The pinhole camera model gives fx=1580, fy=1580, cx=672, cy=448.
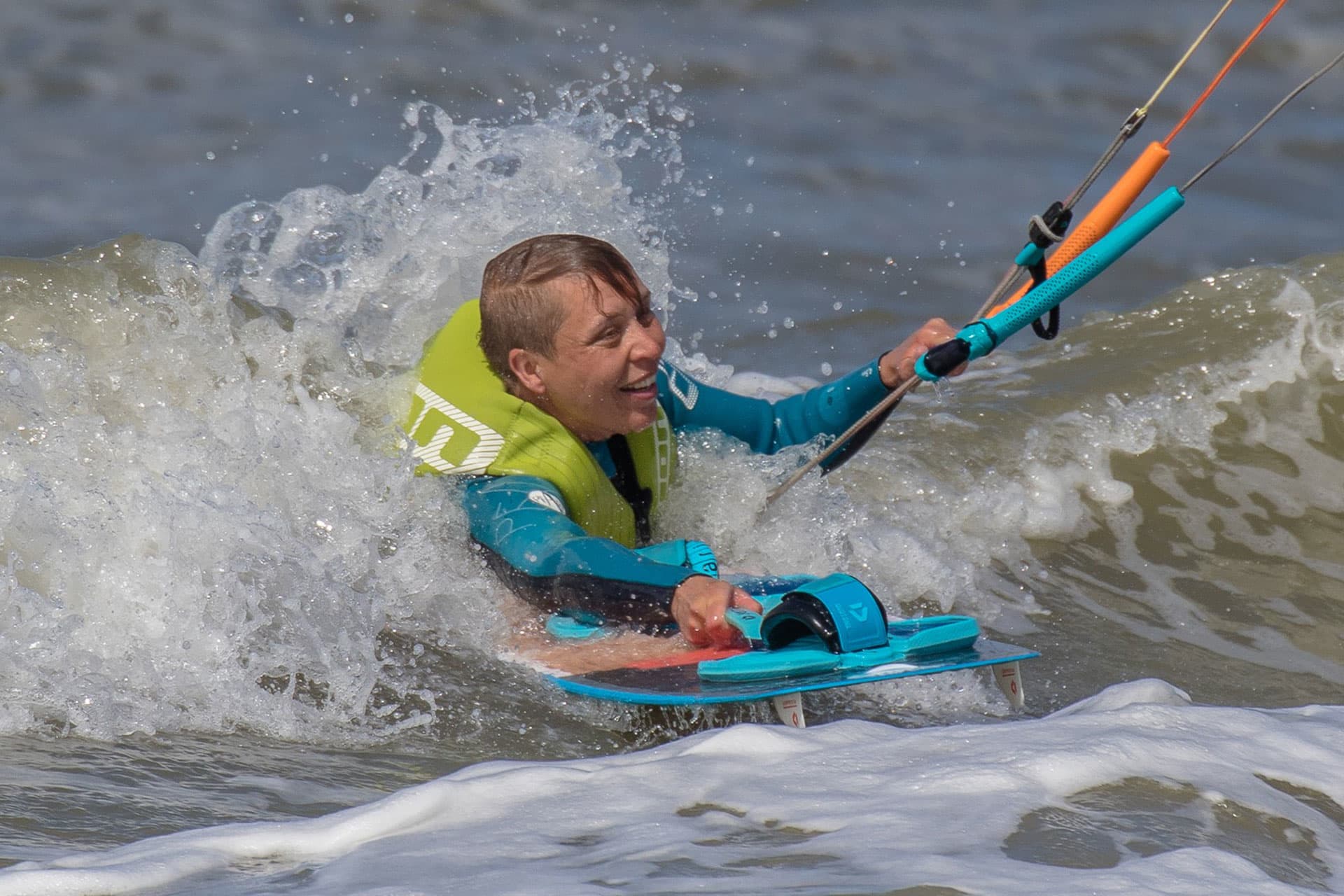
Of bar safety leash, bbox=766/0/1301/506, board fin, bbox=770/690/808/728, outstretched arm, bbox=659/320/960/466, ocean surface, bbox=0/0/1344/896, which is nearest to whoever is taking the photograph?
ocean surface, bbox=0/0/1344/896

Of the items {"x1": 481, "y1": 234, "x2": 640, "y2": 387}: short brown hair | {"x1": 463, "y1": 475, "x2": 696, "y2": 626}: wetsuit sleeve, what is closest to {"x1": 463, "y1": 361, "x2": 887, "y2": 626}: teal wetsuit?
{"x1": 463, "y1": 475, "x2": 696, "y2": 626}: wetsuit sleeve

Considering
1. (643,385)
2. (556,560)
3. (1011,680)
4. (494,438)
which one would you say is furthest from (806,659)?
(494,438)

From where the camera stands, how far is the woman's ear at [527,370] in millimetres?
3904

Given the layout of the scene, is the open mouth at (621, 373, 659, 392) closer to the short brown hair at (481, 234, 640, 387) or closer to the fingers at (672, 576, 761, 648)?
the short brown hair at (481, 234, 640, 387)

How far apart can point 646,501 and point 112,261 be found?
204cm

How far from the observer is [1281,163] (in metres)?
9.20

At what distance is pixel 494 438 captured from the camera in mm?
3836

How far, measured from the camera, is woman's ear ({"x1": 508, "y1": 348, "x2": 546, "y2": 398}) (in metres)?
3.90

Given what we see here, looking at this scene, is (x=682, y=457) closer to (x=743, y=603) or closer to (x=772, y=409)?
(x=772, y=409)

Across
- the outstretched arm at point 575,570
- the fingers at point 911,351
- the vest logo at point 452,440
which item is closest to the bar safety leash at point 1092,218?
the fingers at point 911,351

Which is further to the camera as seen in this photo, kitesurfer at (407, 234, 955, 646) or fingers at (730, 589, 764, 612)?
kitesurfer at (407, 234, 955, 646)

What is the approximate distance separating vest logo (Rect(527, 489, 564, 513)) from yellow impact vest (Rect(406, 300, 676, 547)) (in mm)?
73

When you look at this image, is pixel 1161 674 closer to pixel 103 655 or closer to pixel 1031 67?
pixel 103 655

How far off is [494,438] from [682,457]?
0.72 m
